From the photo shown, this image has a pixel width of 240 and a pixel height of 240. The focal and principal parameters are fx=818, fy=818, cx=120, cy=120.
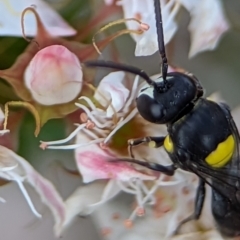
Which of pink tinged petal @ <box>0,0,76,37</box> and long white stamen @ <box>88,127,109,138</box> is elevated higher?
pink tinged petal @ <box>0,0,76,37</box>

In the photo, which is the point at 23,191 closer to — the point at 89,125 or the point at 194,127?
the point at 89,125

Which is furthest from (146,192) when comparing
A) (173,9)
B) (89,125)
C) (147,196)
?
(173,9)

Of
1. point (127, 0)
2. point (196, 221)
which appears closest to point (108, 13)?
point (127, 0)

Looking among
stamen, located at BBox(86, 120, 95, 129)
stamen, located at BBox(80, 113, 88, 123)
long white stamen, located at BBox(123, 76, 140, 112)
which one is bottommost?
stamen, located at BBox(86, 120, 95, 129)

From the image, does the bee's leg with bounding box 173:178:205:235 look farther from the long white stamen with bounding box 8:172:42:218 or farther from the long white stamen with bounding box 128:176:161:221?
the long white stamen with bounding box 8:172:42:218

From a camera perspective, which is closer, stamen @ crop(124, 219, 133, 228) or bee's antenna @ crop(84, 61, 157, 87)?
bee's antenna @ crop(84, 61, 157, 87)

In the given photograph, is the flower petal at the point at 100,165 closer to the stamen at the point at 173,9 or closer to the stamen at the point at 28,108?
the stamen at the point at 28,108

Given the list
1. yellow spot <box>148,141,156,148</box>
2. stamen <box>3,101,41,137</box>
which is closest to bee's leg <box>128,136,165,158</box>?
yellow spot <box>148,141,156,148</box>

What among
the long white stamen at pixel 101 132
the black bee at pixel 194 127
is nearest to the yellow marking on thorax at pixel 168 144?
the black bee at pixel 194 127
